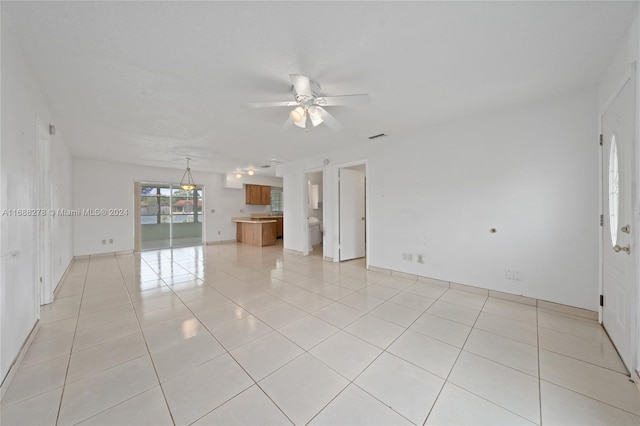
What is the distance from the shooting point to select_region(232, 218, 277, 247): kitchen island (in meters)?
7.47

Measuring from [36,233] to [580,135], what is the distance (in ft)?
19.1

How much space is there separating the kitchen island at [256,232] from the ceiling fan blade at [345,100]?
18.8 ft

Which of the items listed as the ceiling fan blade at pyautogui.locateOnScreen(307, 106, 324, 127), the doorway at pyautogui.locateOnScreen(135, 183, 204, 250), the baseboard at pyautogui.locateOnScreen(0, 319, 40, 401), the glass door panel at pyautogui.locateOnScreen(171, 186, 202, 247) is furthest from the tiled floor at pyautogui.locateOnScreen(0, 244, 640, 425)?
the glass door panel at pyautogui.locateOnScreen(171, 186, 202, 247)

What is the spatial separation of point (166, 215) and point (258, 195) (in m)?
3.09

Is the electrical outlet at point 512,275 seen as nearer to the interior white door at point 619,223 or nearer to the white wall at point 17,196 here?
the interior white door at point 619,223

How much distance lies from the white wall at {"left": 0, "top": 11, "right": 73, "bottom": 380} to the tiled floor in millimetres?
303

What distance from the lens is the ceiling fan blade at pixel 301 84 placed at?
74.2 inches

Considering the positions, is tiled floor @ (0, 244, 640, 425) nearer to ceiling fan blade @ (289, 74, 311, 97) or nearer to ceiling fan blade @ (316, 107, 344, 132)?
ceiling fan blade @ (316, 107, 344, 132)

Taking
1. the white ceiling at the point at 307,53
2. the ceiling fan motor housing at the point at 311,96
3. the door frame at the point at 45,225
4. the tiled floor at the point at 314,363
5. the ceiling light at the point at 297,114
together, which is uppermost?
the white ceiling at the point at 307,53

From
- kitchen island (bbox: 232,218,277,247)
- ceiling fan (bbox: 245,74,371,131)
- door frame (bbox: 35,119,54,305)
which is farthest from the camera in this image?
kitchen island (bbox: 232,218,277,247)

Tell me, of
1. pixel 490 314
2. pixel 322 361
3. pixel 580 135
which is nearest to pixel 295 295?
pixel 322 361

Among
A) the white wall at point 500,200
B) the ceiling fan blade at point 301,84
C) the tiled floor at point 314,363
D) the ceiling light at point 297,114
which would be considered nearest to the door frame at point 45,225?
the tiled floor at point 314,363

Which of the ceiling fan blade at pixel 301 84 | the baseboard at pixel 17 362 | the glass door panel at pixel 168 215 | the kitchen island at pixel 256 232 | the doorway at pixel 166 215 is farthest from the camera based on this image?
the kitchen island at pixel 256 232

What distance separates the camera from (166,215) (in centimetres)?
765
